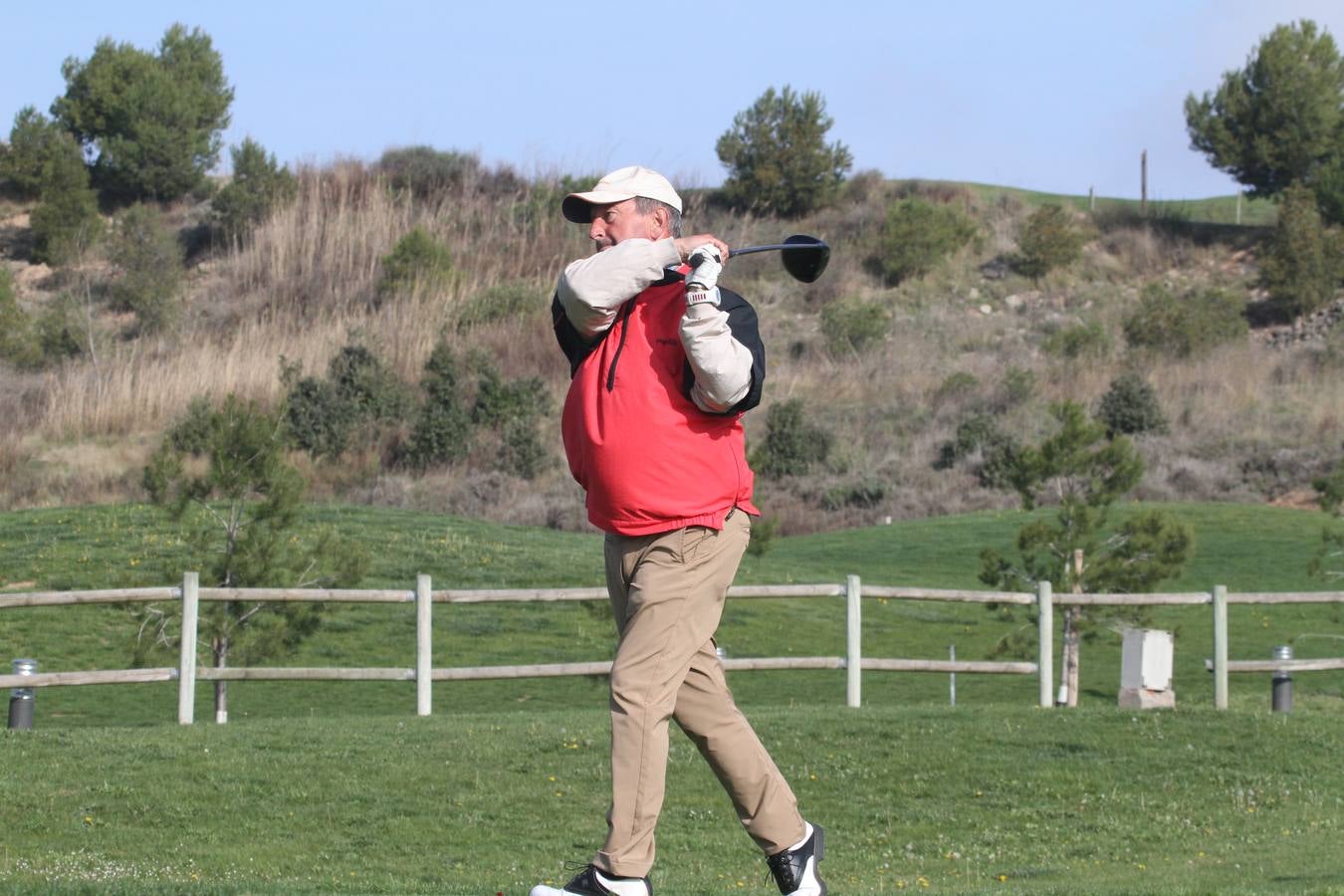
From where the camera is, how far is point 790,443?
125 feet

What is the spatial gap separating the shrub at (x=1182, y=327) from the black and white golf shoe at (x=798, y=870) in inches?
1751

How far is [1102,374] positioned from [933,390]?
175 inches

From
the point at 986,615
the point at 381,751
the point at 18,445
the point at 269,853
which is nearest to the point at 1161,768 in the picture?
the point at 381,751

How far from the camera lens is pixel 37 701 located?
17500 millimetres

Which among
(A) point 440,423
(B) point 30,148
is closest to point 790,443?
(A) point 440,423

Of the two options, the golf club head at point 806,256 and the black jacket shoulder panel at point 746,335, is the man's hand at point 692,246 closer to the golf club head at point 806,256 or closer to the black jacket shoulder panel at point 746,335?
the black jacket shoulder panel at point 746,335

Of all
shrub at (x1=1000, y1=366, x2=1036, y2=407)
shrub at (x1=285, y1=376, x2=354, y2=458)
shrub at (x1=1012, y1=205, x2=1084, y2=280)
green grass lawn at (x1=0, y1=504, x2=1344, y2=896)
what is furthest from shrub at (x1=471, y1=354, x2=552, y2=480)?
shrub at (x1=1012, y1=205, x2=1084, y2=280)

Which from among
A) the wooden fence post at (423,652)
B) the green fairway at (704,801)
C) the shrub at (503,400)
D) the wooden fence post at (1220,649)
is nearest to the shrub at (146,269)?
the shrub at (503,400)

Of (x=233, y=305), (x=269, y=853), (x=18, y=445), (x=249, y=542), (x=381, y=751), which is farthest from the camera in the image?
(x=233, y=305)

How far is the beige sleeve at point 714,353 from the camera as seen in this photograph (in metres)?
4.05

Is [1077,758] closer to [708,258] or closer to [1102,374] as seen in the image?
[708,258]

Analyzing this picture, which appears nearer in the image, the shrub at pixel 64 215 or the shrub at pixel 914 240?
the shrub at pixel 64 215

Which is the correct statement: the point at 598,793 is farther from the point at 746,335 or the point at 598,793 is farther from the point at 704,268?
the point at 704,268

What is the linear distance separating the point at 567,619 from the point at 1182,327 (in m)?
29.1
